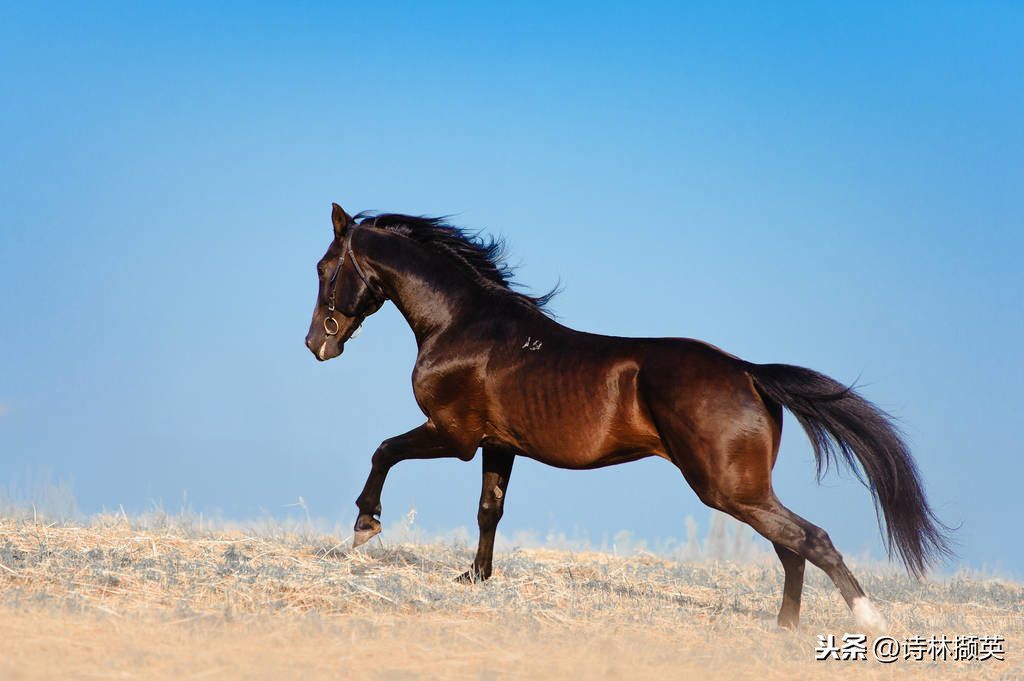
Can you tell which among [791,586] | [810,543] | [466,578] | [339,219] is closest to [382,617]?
[466,578]

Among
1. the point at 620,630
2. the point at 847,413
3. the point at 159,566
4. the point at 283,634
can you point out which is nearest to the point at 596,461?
the point at 620,630

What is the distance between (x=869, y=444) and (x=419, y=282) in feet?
11.3

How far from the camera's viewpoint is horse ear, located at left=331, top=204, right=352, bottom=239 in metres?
7.45

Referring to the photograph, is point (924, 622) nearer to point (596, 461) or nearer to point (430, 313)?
point (596, 461)

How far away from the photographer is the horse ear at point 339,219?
7445 millimetres

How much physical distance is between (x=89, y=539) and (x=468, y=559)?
3.20m

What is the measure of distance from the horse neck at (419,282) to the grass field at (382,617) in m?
1.88

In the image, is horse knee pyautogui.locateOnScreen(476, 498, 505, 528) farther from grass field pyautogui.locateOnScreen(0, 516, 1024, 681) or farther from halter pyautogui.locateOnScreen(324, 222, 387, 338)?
halter pyautogui.locateOnScreen(324, 222, 387, 338)

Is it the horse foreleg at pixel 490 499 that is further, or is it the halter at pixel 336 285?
the halter at pixel 336 285

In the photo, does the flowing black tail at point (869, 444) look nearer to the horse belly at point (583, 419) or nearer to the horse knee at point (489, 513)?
the horse belly at point (583, 419)

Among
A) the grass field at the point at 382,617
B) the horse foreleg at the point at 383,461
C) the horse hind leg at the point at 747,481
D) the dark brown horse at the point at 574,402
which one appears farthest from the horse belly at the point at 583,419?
the grass field at the point at 382,617

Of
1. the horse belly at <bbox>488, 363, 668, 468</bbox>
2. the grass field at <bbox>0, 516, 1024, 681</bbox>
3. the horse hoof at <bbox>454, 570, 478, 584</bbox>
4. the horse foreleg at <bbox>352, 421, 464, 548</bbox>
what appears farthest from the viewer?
the horse foreleg at <bbox>352, 421, 464, 548</bbox>

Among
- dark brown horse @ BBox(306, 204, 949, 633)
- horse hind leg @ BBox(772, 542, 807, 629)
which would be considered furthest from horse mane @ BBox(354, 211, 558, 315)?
horse hind leg @ BBox(772, 542, 807, 629)

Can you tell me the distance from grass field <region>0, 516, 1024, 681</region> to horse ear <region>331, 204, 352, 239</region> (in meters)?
2.53
